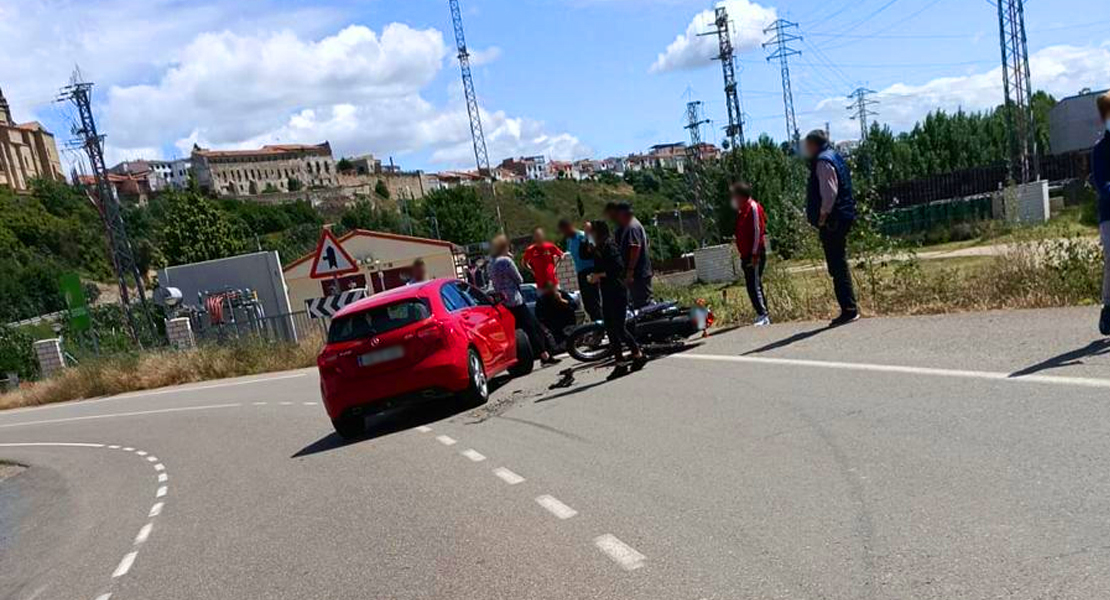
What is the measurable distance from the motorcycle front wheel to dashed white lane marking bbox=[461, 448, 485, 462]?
4022mm

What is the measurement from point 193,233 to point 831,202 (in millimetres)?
70075

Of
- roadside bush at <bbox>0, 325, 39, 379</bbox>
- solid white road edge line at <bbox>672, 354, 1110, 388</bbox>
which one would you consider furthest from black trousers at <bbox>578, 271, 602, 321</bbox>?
roadside bush at <bbox>0, 325, 39, 379</bbox>

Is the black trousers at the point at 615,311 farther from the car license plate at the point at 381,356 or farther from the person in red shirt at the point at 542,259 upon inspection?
the person in red shirt at the point at 542,259

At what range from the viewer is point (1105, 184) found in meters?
7.34

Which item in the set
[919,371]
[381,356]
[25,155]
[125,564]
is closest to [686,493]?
[919,371]

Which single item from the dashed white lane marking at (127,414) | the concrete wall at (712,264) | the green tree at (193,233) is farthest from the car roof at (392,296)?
the green tree at (193,233)

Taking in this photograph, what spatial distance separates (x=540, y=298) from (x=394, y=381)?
4.08 metres

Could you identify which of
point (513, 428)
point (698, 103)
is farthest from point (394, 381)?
point (698, 103)

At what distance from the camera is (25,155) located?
459 ft

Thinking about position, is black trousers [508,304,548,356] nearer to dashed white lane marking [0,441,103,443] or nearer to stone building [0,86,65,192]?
dashed white lane marking [0,441,103,443]

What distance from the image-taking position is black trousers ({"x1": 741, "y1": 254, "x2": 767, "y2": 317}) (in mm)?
12016

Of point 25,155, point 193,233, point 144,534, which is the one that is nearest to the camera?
point 144,534

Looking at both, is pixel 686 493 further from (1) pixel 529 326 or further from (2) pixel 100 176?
(2) pixel 100 176

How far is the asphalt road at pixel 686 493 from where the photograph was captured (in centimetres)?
439
